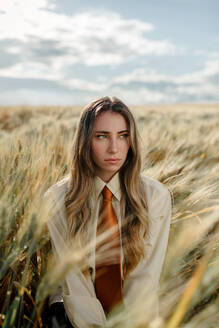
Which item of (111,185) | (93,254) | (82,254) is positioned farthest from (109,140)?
(82,254)

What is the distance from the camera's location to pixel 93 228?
1057 millimetres

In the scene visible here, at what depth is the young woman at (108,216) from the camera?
1.03 metres

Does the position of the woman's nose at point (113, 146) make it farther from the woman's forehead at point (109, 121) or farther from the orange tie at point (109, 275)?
the orange tie at point (109, 275)

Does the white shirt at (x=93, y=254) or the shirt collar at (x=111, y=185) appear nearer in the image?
the white shirt at (x=93, y=254)

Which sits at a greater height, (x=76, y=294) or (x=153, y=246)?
(x=153, y=246)

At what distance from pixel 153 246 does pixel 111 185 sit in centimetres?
28

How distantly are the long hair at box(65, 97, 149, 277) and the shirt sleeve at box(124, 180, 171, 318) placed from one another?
3cm

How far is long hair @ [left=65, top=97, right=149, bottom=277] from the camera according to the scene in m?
1.07

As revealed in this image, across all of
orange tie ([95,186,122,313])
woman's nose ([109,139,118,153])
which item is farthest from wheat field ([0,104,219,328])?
woman's nose ([109,139,118,153])

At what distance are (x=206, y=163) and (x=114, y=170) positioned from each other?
1377mm

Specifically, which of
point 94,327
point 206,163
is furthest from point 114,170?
point 206,163

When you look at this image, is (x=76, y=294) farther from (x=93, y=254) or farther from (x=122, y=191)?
(x=122, y=191)

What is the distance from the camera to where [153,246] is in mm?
1093

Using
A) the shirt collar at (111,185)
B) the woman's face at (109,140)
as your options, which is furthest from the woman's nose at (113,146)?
the shirt collar at (111,185)
